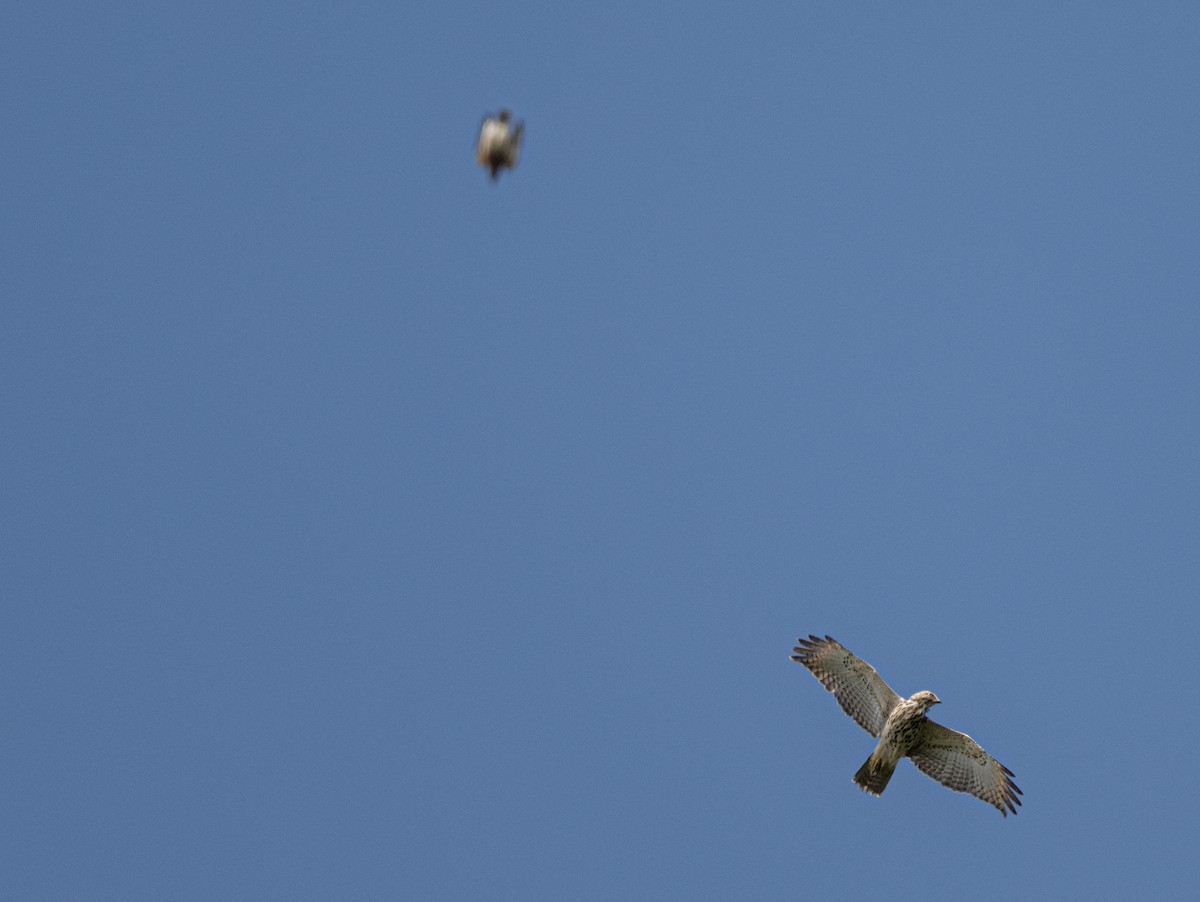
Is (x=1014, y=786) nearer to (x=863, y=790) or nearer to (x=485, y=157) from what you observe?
(x=863, y=790)

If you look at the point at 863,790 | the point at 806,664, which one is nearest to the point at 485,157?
the point at 806,664

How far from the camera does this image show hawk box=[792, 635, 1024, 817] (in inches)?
837

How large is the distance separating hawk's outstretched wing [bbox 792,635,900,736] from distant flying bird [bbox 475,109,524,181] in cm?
786

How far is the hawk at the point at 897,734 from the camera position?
69.7 feet

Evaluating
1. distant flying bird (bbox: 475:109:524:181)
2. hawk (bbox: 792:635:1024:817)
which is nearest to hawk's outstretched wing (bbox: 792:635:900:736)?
hawk (bbox: 792:635:1024:817)

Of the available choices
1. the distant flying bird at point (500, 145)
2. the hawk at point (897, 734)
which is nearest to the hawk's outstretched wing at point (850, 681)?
the hawk at point (897, 734)

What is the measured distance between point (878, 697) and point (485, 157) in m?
9.15

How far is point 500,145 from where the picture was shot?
17.3 metres

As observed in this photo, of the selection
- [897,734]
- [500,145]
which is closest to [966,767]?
[897,734]

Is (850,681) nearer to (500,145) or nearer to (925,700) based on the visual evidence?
(925,700)

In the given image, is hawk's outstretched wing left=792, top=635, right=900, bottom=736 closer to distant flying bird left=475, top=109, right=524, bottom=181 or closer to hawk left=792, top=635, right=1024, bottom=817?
hawk left=792, top=635, right=1024, bottom=817

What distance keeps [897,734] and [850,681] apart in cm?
94

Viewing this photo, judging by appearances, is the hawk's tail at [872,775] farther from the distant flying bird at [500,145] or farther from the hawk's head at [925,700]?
the distant flying bird at [500,145]

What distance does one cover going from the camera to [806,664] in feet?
70.8
